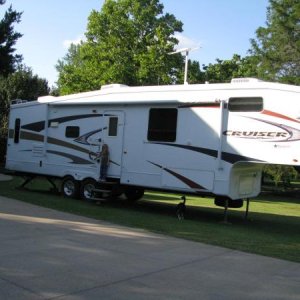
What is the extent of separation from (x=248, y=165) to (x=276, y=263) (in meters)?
5.14

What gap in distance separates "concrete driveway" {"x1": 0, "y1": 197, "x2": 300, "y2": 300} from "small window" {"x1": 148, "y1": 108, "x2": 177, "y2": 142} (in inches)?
161

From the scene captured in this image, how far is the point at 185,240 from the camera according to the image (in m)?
9.24

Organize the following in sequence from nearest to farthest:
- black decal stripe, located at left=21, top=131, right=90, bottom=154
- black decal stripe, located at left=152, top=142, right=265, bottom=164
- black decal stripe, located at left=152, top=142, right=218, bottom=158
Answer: black decal stripe, located at left=152, top=142, right=265, bottom=164
black decal stripe, located at left=152, top=142, right=218, bottom=158
black decal stripe, located at left=21, top=131, right=90, bottom=154

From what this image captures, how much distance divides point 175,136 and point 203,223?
2429 millimetres

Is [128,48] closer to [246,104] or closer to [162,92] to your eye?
[162,92]

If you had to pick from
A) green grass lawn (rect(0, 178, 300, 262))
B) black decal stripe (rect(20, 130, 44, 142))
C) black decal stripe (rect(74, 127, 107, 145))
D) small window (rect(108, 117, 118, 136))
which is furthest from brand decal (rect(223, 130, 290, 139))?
black decal stripe (rect(20, 130, 44, 142))

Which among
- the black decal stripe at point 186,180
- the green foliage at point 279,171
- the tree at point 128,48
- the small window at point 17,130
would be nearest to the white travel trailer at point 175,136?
the black decal stripe at point 186,180

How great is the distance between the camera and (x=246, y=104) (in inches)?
473


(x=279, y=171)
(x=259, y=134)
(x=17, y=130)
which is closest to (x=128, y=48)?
(x=279, y=171)

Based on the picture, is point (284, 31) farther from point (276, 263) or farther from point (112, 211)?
point (276, 263)

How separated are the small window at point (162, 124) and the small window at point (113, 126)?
1340mm

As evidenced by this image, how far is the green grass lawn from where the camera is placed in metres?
9.28

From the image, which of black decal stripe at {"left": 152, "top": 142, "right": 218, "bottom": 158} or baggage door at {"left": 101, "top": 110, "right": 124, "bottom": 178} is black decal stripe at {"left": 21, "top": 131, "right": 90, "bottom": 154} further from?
black decal stripe at {"left": 152, "top": 142, "right": 218, "bottom": 158}

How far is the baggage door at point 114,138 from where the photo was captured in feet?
47.3
